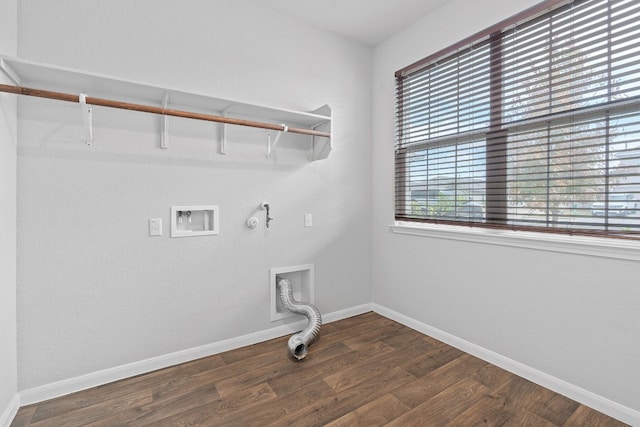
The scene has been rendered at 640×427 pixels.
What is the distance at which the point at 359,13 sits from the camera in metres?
2.51

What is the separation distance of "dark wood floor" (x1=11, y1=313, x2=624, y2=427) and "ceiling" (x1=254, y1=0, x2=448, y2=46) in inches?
104

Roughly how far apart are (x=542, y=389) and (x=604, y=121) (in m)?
1.58

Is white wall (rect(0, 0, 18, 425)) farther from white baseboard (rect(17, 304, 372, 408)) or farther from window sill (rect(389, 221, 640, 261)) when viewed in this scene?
window sill (rect(389, 221, 640, 261))

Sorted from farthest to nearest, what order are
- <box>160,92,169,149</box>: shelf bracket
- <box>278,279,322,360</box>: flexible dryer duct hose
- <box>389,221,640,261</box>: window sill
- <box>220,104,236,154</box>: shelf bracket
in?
<box>278,279,322,360</box>: flexible dryer duct hose, <box>220,104,236,154</box>: shelf bracket, <box>160,92,169,149</box>: shelf bracket, <box>389,221,640,261</box>: window sill

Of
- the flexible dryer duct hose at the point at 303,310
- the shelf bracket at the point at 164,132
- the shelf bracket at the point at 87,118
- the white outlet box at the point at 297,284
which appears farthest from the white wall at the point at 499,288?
the shelf bracket at the point at 87,118

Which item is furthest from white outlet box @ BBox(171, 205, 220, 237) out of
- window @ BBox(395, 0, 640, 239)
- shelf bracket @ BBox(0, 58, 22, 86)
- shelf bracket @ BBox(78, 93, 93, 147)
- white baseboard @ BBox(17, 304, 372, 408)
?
window @ BBox(395, 0, 640, 239)

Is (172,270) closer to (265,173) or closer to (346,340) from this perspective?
(265,173)

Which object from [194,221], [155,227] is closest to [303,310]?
[194,221]

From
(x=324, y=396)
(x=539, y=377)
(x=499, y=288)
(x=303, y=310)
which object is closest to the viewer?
(x=324, y=396)

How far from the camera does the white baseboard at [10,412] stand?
1.50m

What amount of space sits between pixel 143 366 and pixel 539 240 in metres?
2.62

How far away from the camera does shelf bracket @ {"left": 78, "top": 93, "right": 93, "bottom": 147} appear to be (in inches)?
60.6

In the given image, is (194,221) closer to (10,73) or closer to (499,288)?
(10,73)

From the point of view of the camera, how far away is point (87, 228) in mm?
1829
